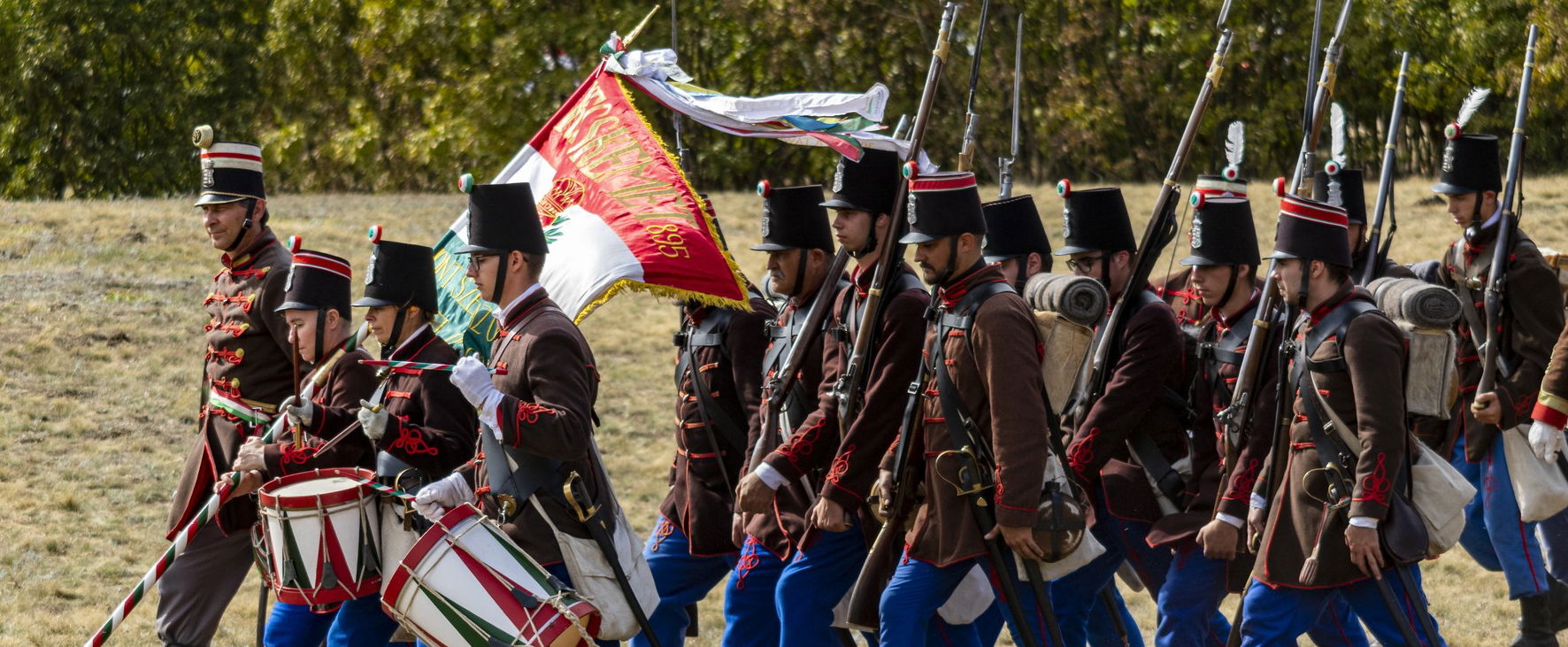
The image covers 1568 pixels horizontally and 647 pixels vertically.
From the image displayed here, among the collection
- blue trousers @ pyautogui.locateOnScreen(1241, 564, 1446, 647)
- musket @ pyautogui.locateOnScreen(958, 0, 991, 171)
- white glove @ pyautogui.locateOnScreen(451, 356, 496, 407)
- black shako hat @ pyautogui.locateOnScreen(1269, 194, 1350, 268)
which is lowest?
blue trousers @ pyautogui.locateOnScreen(1241, 564, 1446, 647)

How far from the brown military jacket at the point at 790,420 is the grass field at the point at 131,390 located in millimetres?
2473

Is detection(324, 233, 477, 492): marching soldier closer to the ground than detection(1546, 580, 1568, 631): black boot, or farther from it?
farther from it

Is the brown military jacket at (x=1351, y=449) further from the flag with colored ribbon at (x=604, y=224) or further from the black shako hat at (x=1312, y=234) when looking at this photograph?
the flag with colored ribbon at (x=604, y=224)

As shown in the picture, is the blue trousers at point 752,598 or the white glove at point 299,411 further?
the blue trousers at point 752,598

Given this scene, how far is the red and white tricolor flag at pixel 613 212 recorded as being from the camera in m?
6.84

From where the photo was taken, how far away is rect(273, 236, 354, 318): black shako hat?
21.6 feet

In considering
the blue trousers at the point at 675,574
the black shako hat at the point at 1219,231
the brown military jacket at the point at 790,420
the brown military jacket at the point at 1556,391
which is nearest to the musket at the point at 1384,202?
the brown military jacket at the point at 1556,391

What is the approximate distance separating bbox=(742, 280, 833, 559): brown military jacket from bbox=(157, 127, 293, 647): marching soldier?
1887 mm

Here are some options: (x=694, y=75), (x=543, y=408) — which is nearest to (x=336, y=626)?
(x=543, y=408)

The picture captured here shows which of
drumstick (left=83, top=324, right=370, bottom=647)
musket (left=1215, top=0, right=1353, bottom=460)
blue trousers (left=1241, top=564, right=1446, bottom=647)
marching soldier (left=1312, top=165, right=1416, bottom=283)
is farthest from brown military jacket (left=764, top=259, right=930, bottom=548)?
marching soldier (left=1312, top=165, right=1416, bottom=283)

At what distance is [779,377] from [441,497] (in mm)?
1385

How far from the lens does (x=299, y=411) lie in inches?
241

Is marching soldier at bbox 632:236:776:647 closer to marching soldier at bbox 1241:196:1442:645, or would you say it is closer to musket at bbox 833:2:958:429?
musket at bbox 833:2:958:429

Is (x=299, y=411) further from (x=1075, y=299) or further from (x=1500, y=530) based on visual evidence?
(x=1500, y=530)
